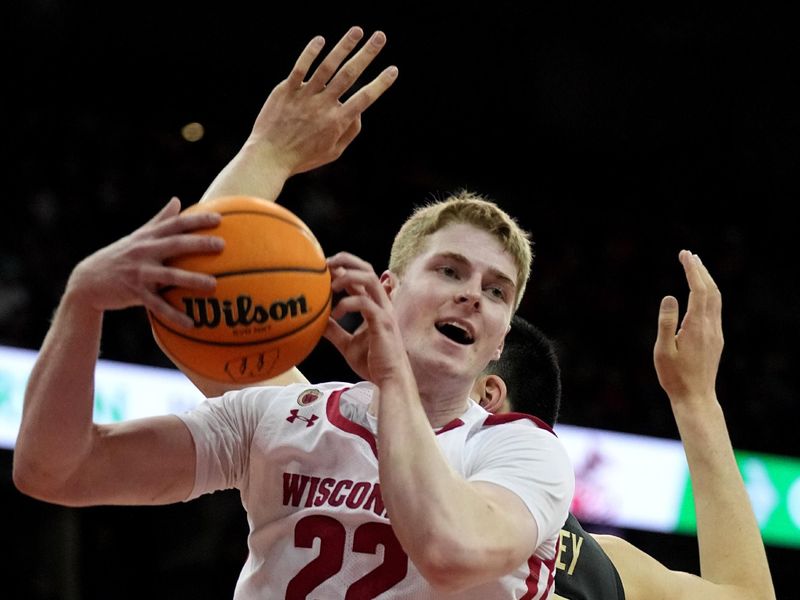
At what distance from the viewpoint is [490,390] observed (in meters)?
3.96

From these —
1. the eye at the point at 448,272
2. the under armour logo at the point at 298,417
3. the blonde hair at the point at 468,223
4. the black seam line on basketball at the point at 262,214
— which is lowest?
the under armour logo at the point at 298,417

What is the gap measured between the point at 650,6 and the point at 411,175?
9.69 ft

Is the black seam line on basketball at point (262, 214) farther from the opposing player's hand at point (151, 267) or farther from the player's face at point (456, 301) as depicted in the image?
the player's face at point (456, 301)

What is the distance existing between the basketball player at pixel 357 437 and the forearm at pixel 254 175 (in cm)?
1

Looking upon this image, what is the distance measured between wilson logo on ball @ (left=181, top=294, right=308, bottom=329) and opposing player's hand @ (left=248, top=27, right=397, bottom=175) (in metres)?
0.96

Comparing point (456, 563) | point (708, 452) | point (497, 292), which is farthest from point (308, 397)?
point (708, 452)

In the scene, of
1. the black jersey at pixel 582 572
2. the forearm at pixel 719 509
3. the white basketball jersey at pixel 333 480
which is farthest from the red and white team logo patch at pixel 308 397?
the forearm at pixel 719 509

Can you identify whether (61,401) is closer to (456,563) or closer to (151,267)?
(151,267)

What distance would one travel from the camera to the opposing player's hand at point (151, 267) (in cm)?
230

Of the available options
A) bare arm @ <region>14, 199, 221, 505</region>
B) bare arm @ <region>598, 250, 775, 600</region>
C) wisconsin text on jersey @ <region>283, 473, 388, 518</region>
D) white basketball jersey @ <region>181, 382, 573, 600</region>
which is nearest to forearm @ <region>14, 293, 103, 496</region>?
bare arm @ <region>14, 199, 221, 505</region>

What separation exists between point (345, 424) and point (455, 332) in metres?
0.47

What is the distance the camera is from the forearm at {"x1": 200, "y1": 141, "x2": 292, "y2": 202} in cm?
308

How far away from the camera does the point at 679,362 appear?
11.6ft

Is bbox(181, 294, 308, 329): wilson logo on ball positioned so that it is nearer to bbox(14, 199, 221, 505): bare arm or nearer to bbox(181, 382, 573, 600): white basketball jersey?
bbox(14, 199, 221, 505): bare arm
